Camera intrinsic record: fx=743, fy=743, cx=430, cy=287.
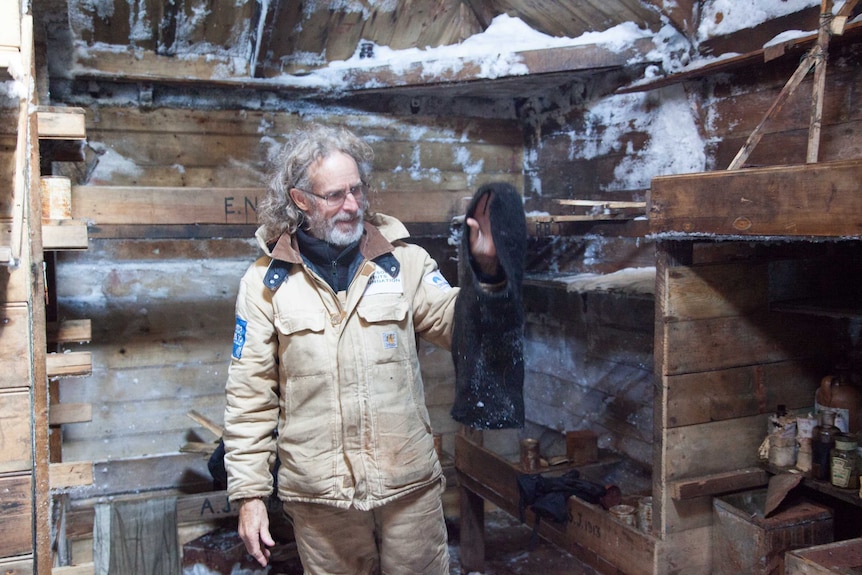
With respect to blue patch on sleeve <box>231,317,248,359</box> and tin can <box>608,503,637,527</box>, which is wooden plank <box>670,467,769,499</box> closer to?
tin can <box>608,503,637,527</box>

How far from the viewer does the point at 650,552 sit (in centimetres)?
230

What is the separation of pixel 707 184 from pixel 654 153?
4.56ft

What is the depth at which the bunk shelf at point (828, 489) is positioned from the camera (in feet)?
6.77

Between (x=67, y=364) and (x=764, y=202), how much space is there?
79.2 inches

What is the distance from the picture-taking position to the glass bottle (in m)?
2.21

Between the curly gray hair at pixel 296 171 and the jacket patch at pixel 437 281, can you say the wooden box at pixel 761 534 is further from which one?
the curly gray hair at pixel 296 171

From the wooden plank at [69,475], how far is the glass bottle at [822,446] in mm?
2163

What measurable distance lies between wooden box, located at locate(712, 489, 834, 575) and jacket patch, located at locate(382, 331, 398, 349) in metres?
1.15

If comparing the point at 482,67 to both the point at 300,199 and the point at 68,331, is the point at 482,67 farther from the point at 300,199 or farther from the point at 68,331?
the point at 68,331

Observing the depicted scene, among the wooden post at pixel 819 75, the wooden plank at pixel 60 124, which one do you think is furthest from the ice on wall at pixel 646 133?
the wooden plank at pixel 60 124

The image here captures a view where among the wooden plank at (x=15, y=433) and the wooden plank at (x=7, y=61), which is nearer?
the wooden plank at (x=7, y=61)

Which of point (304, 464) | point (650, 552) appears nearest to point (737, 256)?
point (650, 552)

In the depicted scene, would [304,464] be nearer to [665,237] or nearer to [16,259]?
[16,259]

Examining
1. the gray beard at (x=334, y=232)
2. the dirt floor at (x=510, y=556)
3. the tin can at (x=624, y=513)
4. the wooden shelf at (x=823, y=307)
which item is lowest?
the dirt floor at (x=510, y=556)
